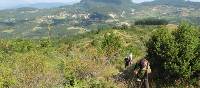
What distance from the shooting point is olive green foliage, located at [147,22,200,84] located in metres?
23.6

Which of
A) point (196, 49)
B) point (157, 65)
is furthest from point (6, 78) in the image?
point (196, 49)

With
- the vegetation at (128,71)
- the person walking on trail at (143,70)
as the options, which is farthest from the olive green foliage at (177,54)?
the person walking on trail at (143,70)

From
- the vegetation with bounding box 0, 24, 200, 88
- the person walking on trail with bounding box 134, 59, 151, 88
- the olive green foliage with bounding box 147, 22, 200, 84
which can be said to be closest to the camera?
the person walking on trail with bounding box 134, 59, 151, 88

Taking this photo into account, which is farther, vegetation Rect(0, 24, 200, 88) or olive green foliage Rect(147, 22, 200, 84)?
olive green foliage Rect(147, 22, 200, 84)

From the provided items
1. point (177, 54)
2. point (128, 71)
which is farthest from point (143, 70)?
point (128, 71)

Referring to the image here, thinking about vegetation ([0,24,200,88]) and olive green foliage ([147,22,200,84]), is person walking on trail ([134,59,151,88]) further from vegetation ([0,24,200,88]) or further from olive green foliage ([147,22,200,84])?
olive green foliage ([147,22,200,84])

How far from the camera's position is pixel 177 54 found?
24.1 m

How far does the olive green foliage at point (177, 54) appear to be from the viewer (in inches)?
930

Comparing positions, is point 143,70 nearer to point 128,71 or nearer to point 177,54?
point 177,54

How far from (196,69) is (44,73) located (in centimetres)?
904

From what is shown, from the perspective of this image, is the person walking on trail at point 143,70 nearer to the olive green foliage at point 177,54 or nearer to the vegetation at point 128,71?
the vegetation at point 128,71

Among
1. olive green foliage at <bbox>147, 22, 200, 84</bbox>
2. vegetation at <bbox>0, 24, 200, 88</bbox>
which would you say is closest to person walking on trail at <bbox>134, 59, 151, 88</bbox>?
vegetation at <bbox>0, 24, 200, 88</bbox>

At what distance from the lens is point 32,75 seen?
21594 millimetres

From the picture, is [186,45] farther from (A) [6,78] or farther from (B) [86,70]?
(A) [6,78]
